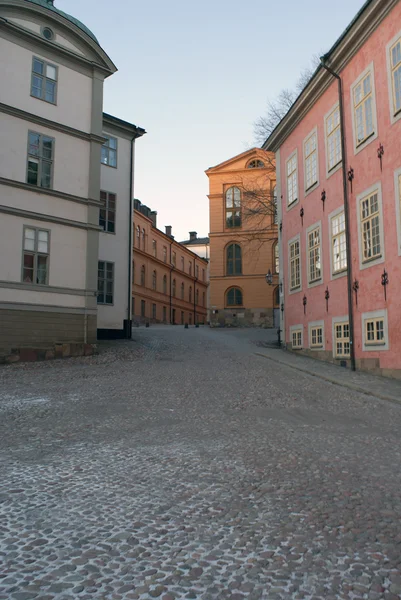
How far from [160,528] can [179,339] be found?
72.6ft

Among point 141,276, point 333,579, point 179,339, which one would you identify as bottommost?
point 333,579

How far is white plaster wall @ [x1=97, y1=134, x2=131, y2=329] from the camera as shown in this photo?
24.8 metres

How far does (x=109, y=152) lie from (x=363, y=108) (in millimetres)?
13879

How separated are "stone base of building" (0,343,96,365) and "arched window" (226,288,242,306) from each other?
32.1 m

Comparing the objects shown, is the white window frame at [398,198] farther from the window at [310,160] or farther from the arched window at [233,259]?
the arched window at [233,259]

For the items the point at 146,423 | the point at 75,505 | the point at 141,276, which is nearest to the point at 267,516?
the point at 75,505

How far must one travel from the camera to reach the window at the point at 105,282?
2456cm

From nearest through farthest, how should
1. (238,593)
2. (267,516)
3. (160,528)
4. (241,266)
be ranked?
1. (238,593)
2. (160,528)
3. (267,516)
4. (241,266)

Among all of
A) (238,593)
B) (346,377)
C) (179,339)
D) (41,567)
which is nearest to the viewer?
(238,593)

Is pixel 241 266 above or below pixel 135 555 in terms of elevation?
above

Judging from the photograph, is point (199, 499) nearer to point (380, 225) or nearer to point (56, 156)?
point (380, 225)

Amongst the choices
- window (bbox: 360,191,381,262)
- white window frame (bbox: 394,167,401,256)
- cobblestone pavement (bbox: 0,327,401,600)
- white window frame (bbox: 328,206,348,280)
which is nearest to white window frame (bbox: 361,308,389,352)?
window (bbox: 360,191,381,262)

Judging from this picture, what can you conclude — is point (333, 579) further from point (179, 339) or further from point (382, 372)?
point (179, 339)

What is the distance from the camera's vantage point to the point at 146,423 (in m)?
8.00
